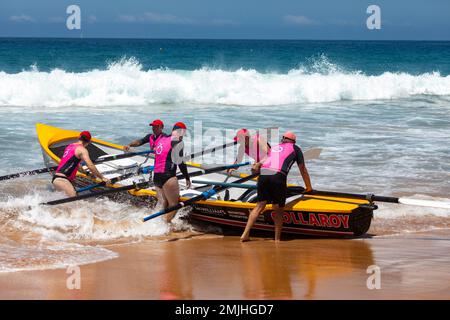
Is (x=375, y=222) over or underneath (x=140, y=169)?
underneath

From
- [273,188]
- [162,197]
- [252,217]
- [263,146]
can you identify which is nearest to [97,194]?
[162,197]

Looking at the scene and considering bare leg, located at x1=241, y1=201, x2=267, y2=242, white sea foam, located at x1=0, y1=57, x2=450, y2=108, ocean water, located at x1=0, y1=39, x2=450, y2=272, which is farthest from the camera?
white sea foam, located at x1=0, y1=57, x2=450, y2=108

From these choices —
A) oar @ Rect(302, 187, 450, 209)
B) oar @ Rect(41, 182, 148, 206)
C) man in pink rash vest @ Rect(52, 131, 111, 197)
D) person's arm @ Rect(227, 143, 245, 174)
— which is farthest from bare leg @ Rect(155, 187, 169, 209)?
oar @ Rect(302, 187, 450, 209)

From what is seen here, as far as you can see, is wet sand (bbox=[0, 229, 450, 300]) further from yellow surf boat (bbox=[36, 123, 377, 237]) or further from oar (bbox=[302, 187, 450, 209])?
oar (bbox=[302, 187, 450, 209])

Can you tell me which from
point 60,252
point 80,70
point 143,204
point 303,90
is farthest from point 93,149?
point 80,70

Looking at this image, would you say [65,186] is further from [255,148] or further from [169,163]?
[255,148]

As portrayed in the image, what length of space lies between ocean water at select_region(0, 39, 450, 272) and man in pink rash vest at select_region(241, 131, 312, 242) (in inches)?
53.0

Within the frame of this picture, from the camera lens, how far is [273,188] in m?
8.62

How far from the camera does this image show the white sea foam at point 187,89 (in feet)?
83.3

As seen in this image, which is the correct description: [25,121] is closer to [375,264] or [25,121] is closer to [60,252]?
[60,252]

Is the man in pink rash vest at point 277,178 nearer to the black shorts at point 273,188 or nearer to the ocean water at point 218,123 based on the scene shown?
the black shorts at point 273,188

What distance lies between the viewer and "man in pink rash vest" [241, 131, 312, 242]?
339 inches
